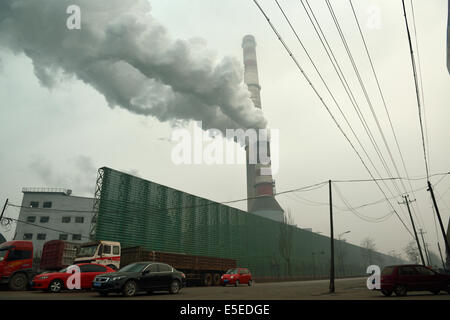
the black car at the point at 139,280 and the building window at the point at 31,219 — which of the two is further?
the building window at the point at 31,219

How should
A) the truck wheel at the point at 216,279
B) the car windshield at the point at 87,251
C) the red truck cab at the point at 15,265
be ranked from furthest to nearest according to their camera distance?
the truck wheel at the point at 216,279 → the car windshield at the point at 87,251 → the red truck cab at the point at 15,265

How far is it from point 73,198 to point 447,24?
242 feet

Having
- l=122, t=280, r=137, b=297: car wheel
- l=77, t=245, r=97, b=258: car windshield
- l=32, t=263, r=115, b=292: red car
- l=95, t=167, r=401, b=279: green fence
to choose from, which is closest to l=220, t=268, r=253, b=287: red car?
l=95, t=167, r=401, b=279: green fence

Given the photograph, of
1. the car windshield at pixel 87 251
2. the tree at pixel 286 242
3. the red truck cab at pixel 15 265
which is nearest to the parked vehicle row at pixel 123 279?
the car windshield at pixel 87 251

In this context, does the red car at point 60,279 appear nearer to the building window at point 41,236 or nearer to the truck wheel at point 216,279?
the truck wheel at point 216,279

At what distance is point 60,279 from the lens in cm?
1407

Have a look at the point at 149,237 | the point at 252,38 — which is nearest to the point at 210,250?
the point at 149,237

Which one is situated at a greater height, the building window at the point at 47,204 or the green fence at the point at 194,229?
the building window at the point at 47,204

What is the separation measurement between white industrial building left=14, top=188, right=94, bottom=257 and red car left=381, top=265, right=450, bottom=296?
2579 inches

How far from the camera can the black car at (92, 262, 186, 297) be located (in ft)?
36.9

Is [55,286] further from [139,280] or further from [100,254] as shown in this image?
[139,280]

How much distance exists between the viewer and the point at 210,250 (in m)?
41.1

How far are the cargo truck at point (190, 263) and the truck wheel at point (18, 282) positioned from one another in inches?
239

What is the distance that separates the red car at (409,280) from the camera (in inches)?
525
